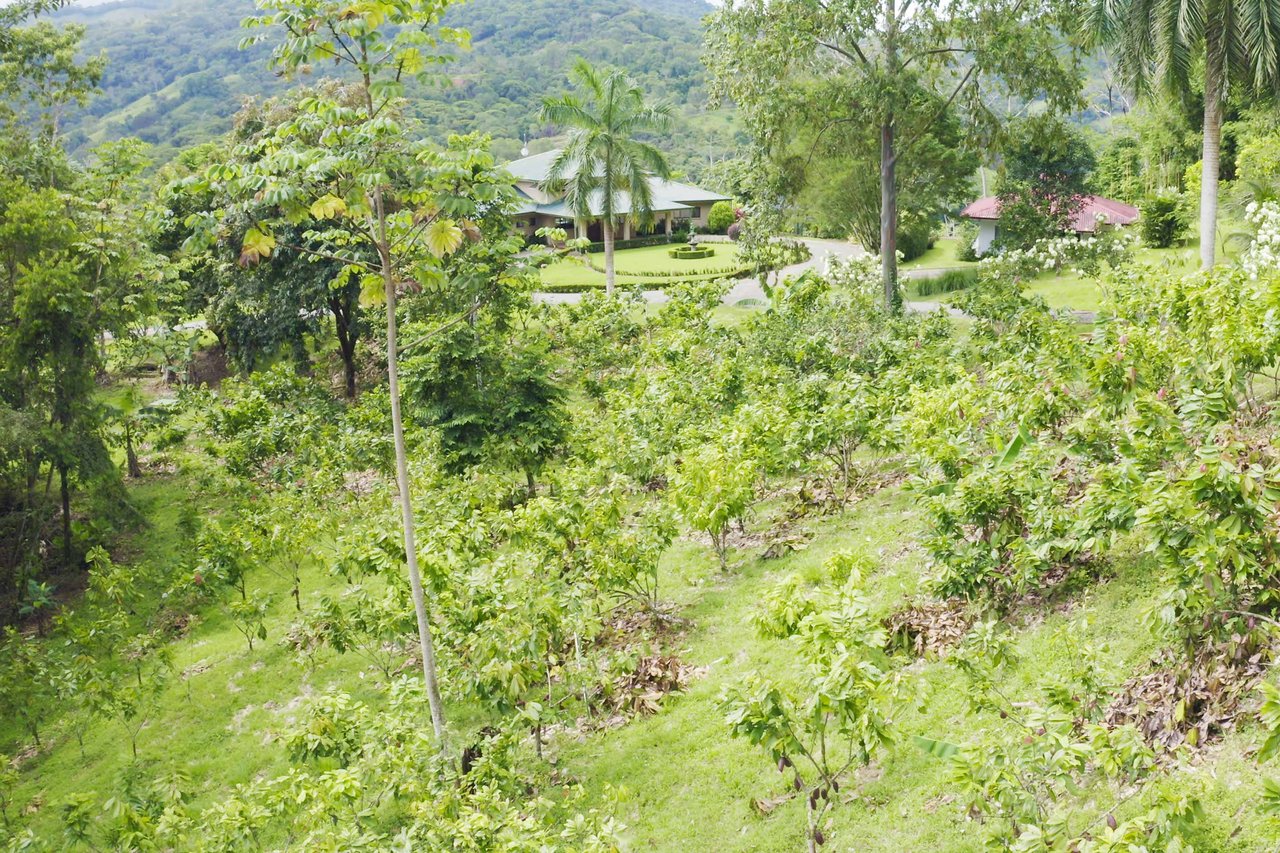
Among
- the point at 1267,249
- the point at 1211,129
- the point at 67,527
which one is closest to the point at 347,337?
the point at 67,527

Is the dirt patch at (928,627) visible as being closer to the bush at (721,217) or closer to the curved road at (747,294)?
the curved road at (747,294)

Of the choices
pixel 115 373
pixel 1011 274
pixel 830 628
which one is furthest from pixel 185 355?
pixel 830 628

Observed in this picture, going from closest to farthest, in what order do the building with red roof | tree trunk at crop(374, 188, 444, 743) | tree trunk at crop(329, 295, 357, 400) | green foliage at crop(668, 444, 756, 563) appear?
tree trunk at crop(374, 188, 444, 743) → green foliage at crop(668, 444, 756, 563) → tree trunk at crop(329, 295, 357, 400) → the building with red roof

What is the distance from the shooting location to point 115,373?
27.1m

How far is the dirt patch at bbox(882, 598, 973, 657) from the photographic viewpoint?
7055 mm

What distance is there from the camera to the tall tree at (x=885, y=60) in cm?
1756

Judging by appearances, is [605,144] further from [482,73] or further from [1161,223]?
[482,73]

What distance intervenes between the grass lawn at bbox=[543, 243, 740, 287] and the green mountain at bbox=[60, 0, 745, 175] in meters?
30.9

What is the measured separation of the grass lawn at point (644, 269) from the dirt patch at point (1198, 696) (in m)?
27.4

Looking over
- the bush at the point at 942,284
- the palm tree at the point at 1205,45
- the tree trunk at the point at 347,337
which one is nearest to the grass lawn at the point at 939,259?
the bush at the point at 942,284

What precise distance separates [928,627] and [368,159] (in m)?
5.25

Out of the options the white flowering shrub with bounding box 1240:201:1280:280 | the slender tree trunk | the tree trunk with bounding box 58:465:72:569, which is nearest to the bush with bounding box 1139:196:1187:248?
the slender tree trunk

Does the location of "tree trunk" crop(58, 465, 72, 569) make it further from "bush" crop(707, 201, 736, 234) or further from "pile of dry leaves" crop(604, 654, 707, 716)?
"bush" crop(707, 201, 736, 234)

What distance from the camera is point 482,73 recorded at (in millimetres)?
111500
